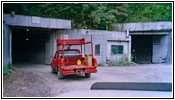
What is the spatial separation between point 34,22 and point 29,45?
8.23 meters

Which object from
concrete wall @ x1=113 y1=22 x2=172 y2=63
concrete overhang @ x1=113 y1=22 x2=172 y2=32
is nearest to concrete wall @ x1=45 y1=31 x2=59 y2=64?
concrete wall @ x1=113 y1=22 x2=172 y2=63

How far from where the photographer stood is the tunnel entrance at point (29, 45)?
1755 centimetres

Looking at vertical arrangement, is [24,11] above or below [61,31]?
above

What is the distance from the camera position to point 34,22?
14047 mm

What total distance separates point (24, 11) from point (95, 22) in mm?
6981

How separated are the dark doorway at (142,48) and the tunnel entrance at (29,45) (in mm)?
9829

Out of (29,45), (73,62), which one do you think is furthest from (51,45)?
(73,62)

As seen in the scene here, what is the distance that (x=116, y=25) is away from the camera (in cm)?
1942

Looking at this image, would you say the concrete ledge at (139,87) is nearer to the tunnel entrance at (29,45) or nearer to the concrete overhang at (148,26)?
the tunnel entrance at (29,45)

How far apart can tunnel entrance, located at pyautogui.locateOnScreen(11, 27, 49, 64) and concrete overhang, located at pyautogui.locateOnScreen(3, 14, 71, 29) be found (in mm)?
1652

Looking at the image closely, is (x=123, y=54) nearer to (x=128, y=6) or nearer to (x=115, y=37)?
(x=115, y=37)

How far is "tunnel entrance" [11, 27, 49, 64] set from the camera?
1755 cm

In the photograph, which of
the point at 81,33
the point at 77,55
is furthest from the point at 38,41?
the point at 77,55

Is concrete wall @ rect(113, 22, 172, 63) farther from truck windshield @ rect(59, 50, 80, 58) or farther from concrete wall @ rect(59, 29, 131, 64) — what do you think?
truck windshield @ rect(59, 50, 80, 58)
